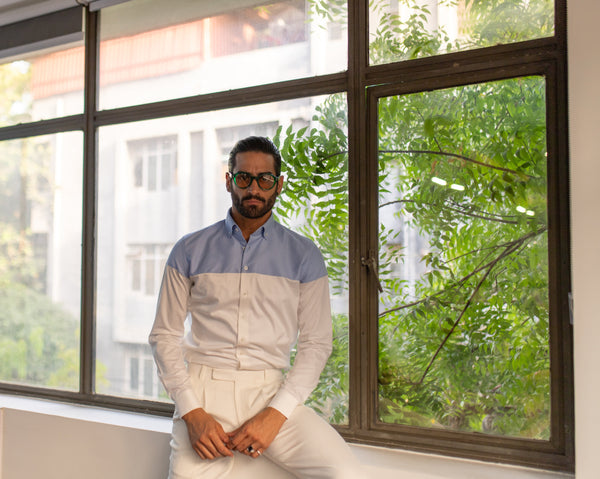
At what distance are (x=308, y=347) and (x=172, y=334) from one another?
1.73 feet

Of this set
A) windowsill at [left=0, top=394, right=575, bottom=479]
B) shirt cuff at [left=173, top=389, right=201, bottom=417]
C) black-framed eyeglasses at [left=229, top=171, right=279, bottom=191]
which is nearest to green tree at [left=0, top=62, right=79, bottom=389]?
windowsill at [left=0, top=394, right=575, bottom=479]

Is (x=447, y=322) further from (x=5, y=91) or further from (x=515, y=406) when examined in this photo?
(x=5, y=91)

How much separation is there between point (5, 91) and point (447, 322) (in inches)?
Result: 115

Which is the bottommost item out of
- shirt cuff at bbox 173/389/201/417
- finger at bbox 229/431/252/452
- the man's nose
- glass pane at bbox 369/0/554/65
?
finger at bbox 229/431/252/452

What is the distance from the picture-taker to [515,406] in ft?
6.58

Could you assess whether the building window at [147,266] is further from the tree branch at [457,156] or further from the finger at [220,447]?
the tree branch at [457,156]

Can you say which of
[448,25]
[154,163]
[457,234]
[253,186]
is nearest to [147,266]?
[154,163]

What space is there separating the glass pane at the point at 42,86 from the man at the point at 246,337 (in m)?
1.50

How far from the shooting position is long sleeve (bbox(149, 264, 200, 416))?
190 cm

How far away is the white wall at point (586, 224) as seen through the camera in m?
1.75

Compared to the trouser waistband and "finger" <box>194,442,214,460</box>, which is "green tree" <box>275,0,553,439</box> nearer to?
the trouser waistband

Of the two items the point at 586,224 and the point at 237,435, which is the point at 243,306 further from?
the point at 586,224

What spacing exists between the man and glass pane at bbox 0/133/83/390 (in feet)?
4.05

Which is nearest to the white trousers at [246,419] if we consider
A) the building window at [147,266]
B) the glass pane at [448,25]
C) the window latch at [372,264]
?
the window latch at [372,264]
